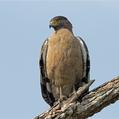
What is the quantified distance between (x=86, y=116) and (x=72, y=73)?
4.11 metres

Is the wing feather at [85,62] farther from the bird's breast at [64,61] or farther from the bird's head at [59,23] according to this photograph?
the bird's head at [59,23]

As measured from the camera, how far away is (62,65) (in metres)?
12.2

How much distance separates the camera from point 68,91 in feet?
41.1

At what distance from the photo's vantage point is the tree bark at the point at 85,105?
8.24 meters

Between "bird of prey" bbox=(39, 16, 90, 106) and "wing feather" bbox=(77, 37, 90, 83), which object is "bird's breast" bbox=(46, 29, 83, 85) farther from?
"wing feather" bbox=(77, 37, 90, 83)

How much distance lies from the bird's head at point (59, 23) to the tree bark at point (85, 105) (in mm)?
5154

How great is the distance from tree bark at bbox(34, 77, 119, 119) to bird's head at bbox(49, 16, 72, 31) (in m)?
5.15

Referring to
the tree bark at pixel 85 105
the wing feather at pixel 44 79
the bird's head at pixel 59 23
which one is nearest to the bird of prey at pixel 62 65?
the wing feather at pixel 44 79

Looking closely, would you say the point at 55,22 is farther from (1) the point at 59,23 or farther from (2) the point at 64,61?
(2) the point at 64,61

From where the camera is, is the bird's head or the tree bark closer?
the tree bark

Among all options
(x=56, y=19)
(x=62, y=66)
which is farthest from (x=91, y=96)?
(x=56, y=19)

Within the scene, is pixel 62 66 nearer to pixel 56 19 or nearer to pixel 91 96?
pixel 56 19

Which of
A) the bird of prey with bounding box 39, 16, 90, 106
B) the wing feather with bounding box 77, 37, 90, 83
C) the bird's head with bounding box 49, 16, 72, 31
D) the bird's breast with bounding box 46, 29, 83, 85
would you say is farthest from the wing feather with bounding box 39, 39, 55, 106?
the wing feather with bounding box 77, 37, 90, 83

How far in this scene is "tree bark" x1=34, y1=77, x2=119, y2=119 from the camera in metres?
8.24
